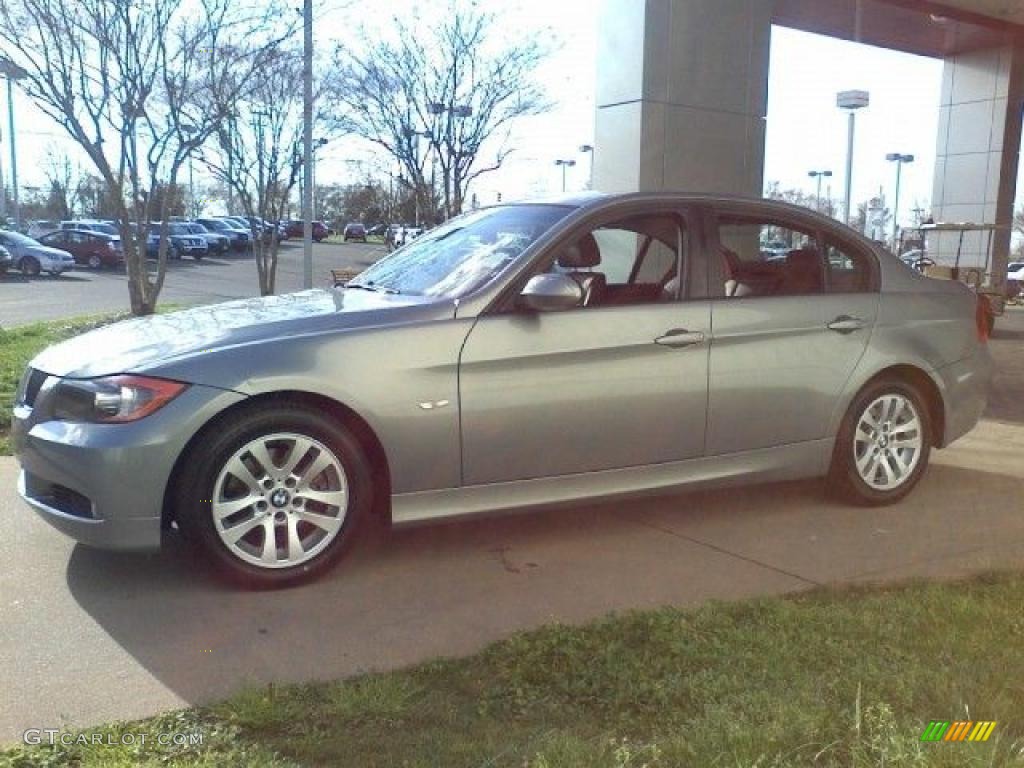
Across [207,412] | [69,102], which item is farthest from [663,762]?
[69,102]

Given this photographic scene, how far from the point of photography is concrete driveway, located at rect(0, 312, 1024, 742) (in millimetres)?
3236

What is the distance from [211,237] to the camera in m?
42.5

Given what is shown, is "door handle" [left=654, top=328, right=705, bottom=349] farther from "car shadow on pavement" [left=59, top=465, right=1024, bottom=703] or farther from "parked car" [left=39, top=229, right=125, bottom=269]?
"parked car" [left=39, top=229, right=125, bottom=269]

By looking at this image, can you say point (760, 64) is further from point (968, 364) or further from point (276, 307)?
point (276, 307)

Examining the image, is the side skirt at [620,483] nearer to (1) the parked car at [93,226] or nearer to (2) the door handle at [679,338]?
(2) the door handle at [679,338]

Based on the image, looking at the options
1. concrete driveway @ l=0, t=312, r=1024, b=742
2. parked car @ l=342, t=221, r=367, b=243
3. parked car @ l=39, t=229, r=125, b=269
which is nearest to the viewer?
concrete driveway @ l=0, t=312, r=1024, b=742

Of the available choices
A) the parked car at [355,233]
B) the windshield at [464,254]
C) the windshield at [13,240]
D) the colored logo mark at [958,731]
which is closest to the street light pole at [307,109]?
the windshield at [464,254]

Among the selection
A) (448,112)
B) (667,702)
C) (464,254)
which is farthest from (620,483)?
(448,112)

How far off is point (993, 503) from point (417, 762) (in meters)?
4.15

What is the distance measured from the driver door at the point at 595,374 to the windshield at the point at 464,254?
203 mm

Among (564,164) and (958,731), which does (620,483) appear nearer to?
(958,731)

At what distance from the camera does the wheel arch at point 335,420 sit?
3820mm

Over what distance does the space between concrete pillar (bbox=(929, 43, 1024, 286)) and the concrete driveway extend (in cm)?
1789

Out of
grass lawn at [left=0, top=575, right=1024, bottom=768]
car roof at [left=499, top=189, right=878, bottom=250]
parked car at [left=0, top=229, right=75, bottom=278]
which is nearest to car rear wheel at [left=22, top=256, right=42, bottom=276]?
parked car at [left=0, top=229, right=75, bottom=278]
